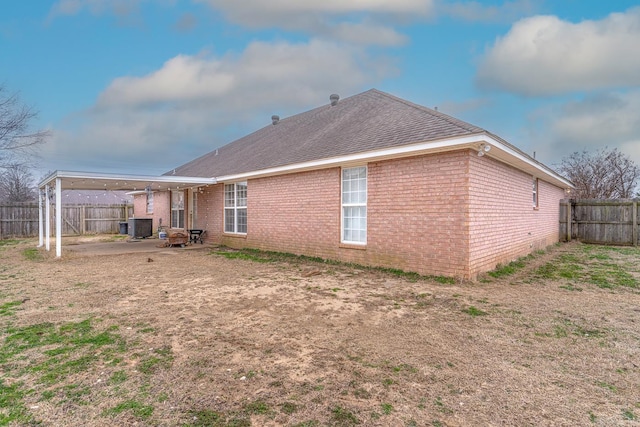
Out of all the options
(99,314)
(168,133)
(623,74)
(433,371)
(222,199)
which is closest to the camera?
(433,371)

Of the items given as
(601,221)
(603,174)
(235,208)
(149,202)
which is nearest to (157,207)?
(149,202)

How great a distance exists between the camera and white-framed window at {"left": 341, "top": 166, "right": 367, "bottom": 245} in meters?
8.77

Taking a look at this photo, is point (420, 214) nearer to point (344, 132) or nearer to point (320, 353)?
point (344, 132)

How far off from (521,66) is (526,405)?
1255 cm

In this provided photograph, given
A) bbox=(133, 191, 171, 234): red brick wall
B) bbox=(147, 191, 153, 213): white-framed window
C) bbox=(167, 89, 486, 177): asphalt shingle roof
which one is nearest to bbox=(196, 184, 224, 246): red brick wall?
bbox=(167, 89, 486, 177): asphalt shingle roof

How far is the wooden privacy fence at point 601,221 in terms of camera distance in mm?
14141

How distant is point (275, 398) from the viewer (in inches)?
103

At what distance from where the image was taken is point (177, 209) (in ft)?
57.9

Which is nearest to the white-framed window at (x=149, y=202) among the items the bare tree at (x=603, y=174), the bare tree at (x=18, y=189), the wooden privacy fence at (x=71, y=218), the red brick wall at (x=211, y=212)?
the wooden privacy fence at (x=71, y=218)

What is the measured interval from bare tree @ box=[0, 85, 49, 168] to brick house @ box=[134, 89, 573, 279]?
9675 millimetres

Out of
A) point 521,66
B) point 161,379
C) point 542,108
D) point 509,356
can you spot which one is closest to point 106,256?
point 161,379

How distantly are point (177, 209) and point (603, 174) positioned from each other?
90.8 feet

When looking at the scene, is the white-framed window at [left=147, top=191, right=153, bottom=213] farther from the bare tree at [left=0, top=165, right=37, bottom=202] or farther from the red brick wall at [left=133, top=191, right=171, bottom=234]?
the bare tree at [left=0, top=165, right=37, bottom=202]

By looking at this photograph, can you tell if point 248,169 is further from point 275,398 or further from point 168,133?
point 168,133
